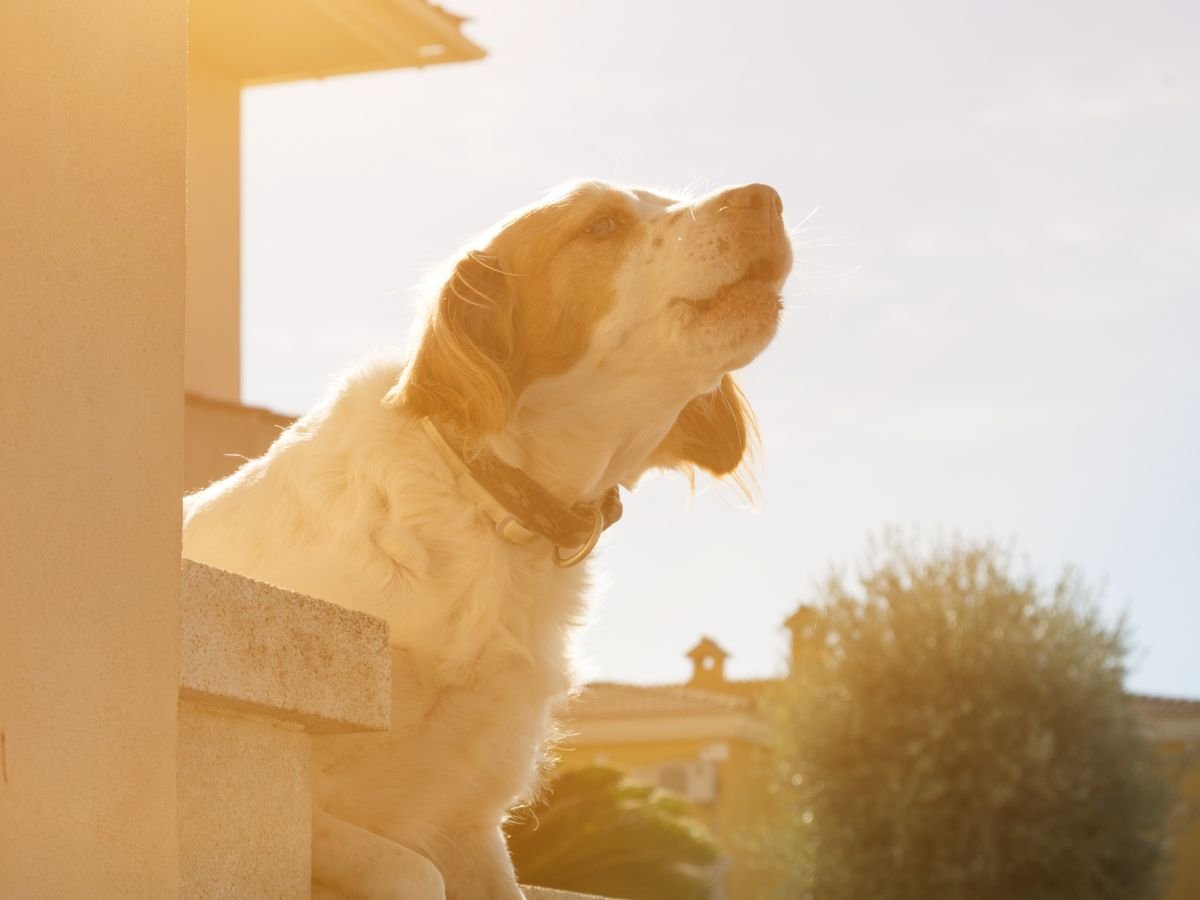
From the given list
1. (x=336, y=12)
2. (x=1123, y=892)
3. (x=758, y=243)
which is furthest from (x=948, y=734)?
(x=758, y=243)

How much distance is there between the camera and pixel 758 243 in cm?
371

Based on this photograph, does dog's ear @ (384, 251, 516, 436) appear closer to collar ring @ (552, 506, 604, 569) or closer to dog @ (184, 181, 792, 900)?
dog @ (184, 181, 792, 900)

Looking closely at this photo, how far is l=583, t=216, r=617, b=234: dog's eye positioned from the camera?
3.90 metres

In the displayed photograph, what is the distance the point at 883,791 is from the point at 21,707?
17.0m

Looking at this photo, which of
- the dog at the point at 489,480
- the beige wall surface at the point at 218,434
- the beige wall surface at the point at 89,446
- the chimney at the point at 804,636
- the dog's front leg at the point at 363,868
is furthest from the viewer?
the chimney at the point at 804,636

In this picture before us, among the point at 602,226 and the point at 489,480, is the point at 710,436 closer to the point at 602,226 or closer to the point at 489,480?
the point at 602,226

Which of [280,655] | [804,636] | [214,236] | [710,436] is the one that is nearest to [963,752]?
[804,636]

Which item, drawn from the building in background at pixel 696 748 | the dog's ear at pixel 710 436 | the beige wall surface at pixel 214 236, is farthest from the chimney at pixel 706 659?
the dog's ear at pixel 710 436

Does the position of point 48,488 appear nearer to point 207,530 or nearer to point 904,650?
point 207,530

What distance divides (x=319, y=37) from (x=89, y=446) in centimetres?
1208

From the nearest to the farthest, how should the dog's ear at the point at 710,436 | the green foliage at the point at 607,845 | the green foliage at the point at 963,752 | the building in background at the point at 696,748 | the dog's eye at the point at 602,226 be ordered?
the dog's eye at the point at 602,226
the dog's ear at the point at 710,436
the green foliage at the point at 607,845
the green foliage at the point at 963,752
the building in background at the point at 696,748

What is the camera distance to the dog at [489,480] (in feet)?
10.5

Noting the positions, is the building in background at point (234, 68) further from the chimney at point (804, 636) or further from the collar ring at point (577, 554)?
the collar ring at point (577, 554)

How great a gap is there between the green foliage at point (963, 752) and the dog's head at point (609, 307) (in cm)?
1455
